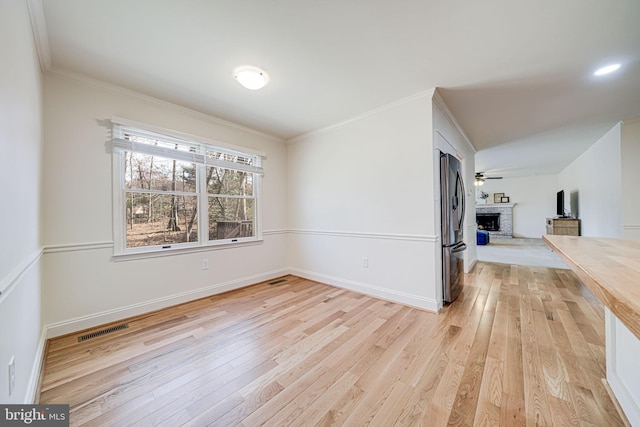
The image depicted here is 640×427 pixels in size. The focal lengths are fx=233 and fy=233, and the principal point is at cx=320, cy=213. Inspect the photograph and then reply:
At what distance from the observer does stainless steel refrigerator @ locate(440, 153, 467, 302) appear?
110 inches

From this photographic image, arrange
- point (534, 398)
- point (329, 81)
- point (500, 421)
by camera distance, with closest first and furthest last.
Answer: point (500, 421) → point (534, 398) → point (329, 81)

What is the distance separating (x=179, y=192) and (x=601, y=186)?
23.8 ft

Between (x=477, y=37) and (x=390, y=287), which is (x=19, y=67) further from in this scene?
(x=390, y=287)

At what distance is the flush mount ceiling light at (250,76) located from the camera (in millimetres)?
2182

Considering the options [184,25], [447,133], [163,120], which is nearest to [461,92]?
[447,133]

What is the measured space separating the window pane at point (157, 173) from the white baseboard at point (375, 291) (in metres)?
2.24

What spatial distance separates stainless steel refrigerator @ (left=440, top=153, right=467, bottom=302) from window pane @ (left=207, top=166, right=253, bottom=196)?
2814 mm

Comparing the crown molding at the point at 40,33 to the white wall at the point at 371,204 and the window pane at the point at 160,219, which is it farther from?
the white wall at the point at 371,204

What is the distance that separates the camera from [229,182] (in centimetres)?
353

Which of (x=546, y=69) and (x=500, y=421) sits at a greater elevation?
(x=546, y=69)

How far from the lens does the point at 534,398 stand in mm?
1393

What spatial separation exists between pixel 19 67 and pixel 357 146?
300cm

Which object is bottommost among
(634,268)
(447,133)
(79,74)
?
(634,268)

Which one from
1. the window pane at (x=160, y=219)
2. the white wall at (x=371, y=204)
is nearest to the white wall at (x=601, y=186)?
the white wall at (x=371, y=204)
